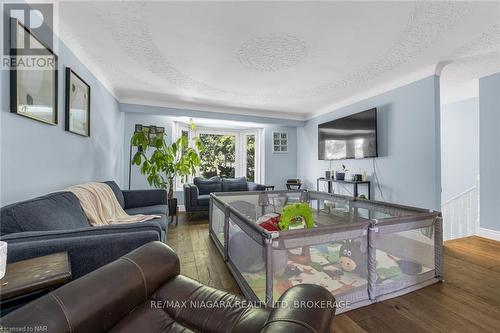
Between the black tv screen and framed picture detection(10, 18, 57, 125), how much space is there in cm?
407

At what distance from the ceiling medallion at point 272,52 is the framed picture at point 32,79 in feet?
5.82

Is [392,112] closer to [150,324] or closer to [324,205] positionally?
[324,205]

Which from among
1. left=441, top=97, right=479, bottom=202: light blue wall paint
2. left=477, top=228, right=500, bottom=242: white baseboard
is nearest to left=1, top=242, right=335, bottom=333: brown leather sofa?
left=477, top=228, right=500, bottom=242: white baseboard

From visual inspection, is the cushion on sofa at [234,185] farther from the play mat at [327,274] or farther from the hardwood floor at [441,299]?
the play mat at [327,274]

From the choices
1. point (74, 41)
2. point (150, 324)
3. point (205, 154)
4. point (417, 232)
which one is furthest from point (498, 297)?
point (205, 154)

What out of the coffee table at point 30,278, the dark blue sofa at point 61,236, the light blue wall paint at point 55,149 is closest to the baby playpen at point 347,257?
the dark blue sofa at point 61,236

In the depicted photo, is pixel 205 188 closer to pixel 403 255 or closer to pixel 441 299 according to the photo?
pixel 403 255

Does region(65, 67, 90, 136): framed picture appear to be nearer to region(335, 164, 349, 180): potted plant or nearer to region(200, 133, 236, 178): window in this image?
region(200, 133, 236, 178): window

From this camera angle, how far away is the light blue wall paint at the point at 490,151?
2879mm

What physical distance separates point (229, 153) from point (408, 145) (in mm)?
3872

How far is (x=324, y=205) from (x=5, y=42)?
320cm

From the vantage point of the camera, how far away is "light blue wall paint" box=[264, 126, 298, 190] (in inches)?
222

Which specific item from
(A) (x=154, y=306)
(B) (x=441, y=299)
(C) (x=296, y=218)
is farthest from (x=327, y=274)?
(A) (x=154, y=306)

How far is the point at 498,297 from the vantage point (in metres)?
1.68
